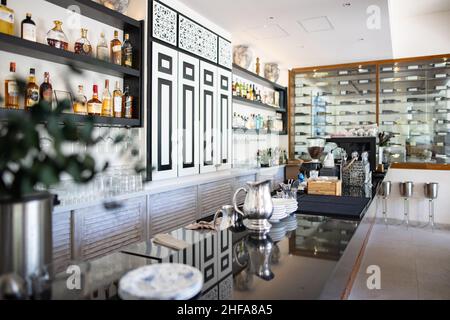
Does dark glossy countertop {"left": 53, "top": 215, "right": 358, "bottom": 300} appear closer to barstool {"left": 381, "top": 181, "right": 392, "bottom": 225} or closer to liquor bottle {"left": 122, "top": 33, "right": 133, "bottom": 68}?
liquor bottle {"left": 122, "top": 33, "right": 133, "bottom": 68}

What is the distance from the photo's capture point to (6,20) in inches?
91.5

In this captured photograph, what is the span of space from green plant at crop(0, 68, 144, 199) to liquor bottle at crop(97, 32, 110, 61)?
8.10 feet

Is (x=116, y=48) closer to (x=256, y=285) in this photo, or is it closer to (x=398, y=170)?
(x=256, y=285)

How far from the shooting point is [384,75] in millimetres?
6609

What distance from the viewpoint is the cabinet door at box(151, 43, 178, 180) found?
3.45m

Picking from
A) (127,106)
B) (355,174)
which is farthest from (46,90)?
(355,174)

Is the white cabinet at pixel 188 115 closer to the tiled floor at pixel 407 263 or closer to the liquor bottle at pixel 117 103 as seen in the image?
the liquor bottle at pixel 117 103

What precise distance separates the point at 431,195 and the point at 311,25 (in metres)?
3.12

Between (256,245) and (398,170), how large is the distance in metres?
4.94

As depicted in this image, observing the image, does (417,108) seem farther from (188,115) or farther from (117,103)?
(117,103)

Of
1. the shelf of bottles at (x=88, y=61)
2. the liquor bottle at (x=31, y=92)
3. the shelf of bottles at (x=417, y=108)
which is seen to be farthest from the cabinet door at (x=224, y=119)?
the shelf of bottles at (x=417, y=108)

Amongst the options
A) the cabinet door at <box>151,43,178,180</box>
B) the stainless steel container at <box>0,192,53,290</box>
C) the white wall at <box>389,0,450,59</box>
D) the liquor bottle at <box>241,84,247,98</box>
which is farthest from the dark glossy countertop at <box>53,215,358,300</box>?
the white wall at <box>389,0,450,59</box>

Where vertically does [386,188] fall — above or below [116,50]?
below

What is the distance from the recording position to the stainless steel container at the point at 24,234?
876 millimetres
